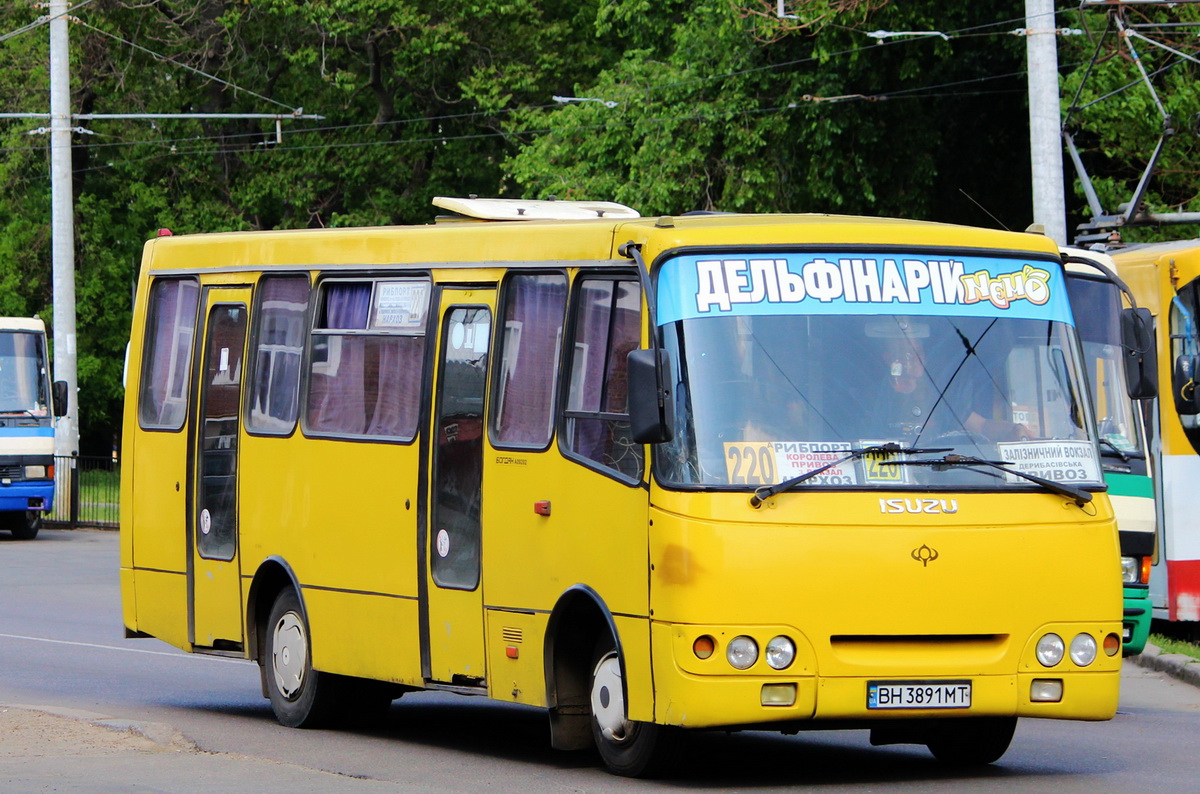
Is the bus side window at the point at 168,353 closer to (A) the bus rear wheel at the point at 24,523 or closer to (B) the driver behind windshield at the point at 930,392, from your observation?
(B) the driver behind windshield at the point at 930,392

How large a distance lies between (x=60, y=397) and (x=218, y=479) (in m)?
21.4

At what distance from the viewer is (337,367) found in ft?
40.1

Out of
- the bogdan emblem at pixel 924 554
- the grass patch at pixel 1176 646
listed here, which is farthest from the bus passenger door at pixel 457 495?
the grass patch at pixel 1176 646

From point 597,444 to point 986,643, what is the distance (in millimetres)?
1969

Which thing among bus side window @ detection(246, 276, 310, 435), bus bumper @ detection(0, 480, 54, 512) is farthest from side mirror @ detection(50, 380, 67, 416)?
bus side window @ detection(246, 276, 310, 435)

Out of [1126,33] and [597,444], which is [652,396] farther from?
[1126,33]

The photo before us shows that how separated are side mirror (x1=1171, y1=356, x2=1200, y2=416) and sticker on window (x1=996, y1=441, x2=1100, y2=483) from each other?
19.9 feet

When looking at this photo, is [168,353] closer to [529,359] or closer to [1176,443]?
[529,359]

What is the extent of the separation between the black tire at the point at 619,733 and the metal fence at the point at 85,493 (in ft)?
88.5

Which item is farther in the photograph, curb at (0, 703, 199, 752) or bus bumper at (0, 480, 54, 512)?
bus bumper at (0, 480, 54, 512)

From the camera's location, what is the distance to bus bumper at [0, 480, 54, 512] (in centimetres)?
3234

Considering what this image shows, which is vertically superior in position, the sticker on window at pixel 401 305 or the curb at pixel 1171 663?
the sticker on window at pixel 401 305

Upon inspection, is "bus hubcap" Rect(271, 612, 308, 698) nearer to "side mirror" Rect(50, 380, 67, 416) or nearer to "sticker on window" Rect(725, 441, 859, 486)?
"sticker on window" Rect(725, 441, 859, 486)

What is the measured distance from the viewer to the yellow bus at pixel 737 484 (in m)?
9.12
